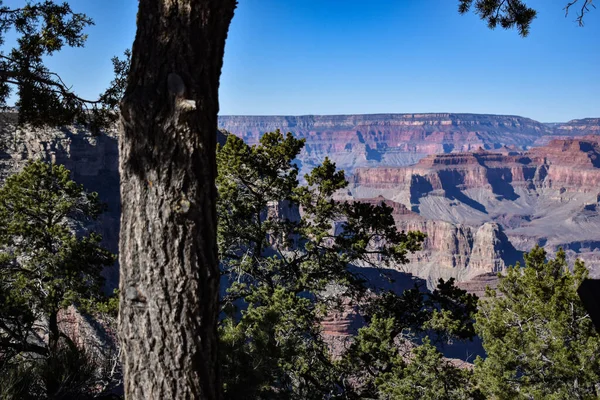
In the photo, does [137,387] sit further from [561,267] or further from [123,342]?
[561,267]

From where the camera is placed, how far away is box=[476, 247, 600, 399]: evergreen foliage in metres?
8.04

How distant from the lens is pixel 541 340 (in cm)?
875

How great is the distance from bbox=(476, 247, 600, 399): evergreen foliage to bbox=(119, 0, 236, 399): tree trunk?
280 inches

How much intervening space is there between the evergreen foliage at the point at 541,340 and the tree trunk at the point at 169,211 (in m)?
7.12

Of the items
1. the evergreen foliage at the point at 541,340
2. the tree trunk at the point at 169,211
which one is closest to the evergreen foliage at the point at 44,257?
the tree trunk at the point at 169,211

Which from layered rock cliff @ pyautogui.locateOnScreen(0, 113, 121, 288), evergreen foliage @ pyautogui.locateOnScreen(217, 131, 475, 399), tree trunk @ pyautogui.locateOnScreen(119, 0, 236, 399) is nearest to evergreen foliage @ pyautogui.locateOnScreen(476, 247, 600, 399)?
evergreen foliage @ pyautogui.locateOnScreen(217, 131, 475, 399)

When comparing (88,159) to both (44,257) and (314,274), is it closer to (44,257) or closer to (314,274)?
(44,257)

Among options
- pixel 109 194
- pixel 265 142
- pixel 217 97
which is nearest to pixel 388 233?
pixel 265 142

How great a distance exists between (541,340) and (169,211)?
8270 millimetres

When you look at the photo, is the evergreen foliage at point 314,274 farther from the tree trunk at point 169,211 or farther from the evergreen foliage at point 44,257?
the tree trunk at point 169,211

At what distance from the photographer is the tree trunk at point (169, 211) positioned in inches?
118

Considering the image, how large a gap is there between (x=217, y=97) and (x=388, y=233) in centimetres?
784

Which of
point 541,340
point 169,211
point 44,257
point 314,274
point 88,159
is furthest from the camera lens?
point 88,159

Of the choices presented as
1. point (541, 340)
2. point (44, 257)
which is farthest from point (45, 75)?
point (541, 340)
